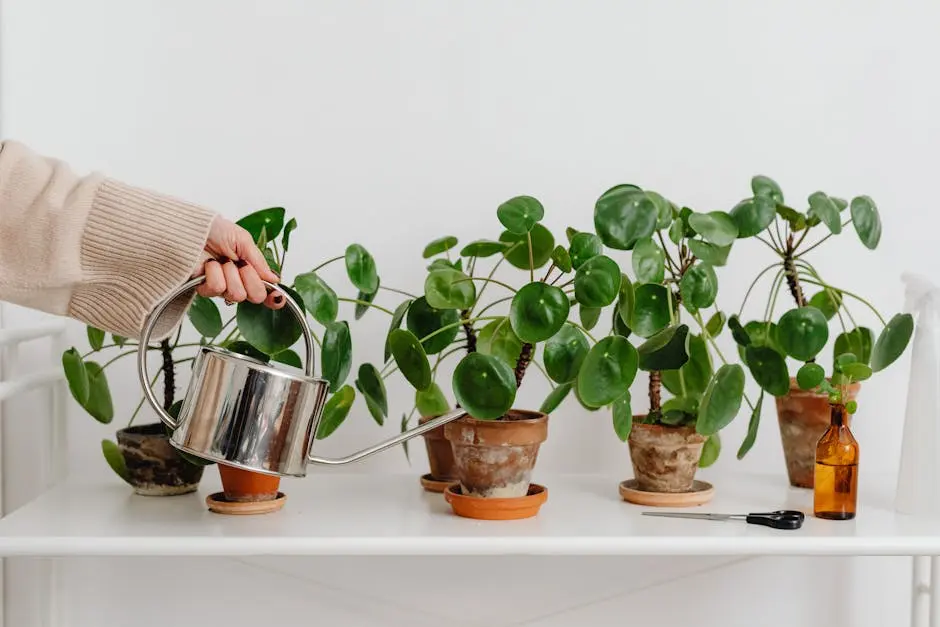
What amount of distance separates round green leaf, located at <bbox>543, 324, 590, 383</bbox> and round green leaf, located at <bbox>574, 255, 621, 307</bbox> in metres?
0.07

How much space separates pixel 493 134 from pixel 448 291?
0.41 metres

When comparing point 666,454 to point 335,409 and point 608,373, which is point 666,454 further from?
point 335,409

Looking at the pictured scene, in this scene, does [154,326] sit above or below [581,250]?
below

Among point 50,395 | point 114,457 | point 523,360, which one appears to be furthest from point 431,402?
point 50,395

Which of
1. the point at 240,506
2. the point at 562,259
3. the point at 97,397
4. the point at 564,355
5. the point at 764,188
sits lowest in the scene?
the point at 240,506

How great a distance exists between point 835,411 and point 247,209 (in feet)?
2.71

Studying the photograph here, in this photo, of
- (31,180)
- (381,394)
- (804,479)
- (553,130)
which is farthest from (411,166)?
(804,479)

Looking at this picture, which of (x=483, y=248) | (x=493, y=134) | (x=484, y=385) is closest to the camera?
(x=484, y=385)

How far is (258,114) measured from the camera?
4.42ft

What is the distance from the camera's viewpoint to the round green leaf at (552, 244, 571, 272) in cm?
105

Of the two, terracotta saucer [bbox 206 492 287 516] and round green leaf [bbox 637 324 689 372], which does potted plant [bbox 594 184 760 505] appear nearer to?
round green leaf [bbox 637 324 689 372]

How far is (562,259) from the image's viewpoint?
1055 millimetres

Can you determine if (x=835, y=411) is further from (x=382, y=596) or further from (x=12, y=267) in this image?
(x=12, y=267)

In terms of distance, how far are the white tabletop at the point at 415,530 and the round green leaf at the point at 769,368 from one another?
149mm
